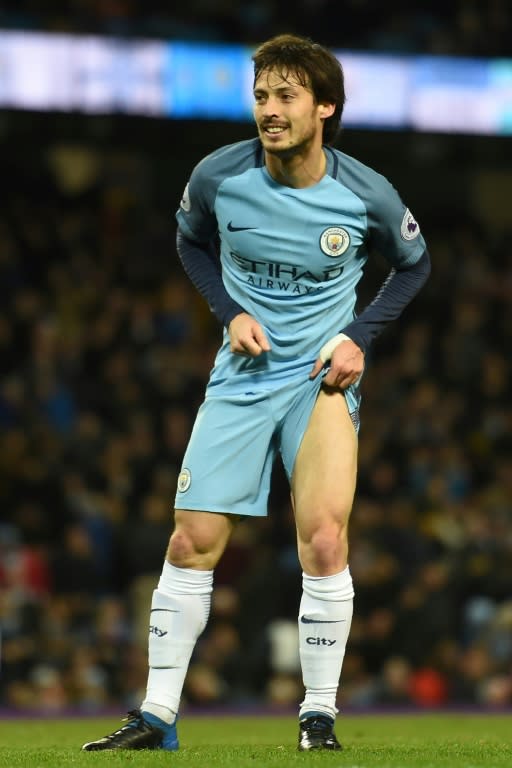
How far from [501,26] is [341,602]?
1260 cm

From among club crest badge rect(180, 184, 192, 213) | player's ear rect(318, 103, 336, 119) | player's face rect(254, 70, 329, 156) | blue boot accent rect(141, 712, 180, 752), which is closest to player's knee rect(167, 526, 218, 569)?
blue boot accent rect(141, 712, 180, 752)

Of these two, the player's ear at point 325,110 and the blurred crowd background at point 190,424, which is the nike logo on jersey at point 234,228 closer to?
the player's ear at point 325,110

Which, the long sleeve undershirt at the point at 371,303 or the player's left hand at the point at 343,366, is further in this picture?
the long sleeve undershirt at the point at 371,303

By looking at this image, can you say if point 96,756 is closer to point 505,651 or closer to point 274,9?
point 505,651

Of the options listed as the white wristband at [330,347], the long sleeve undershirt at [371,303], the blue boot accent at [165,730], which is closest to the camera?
the blue boot accent at [165,730]

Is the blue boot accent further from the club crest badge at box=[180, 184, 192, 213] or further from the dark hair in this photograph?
the dark hair

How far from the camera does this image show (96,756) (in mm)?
4473

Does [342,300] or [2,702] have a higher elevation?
[342,300]

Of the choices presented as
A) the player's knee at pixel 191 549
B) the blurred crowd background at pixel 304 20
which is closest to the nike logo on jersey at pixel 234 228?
the player's knee at pixel 191 549

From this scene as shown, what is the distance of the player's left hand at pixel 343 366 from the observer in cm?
480

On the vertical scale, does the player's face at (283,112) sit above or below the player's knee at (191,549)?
above

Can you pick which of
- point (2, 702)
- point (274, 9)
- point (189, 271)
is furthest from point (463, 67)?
point (189, 271)

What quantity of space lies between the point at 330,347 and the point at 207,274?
1.80 feet

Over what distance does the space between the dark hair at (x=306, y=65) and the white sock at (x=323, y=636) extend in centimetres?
156
